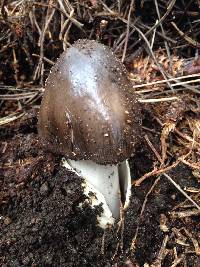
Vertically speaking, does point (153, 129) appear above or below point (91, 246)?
above

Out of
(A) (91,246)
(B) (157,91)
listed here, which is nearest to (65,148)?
(A) (91,246)

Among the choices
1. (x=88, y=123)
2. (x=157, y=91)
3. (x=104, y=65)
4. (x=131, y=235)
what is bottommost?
(x=131, y=235)

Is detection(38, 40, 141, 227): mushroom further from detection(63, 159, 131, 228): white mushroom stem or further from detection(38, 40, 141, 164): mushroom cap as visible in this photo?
detection(63, 159, 131, 228): white mushroom stem

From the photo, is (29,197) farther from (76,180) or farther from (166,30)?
(166,30)

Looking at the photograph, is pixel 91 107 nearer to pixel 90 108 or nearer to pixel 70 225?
pixel 90 108

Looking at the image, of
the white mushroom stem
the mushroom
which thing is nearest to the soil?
the white mushroom stem

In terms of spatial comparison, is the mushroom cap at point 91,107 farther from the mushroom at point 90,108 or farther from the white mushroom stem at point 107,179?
the white mushroom stem at point 107,179
